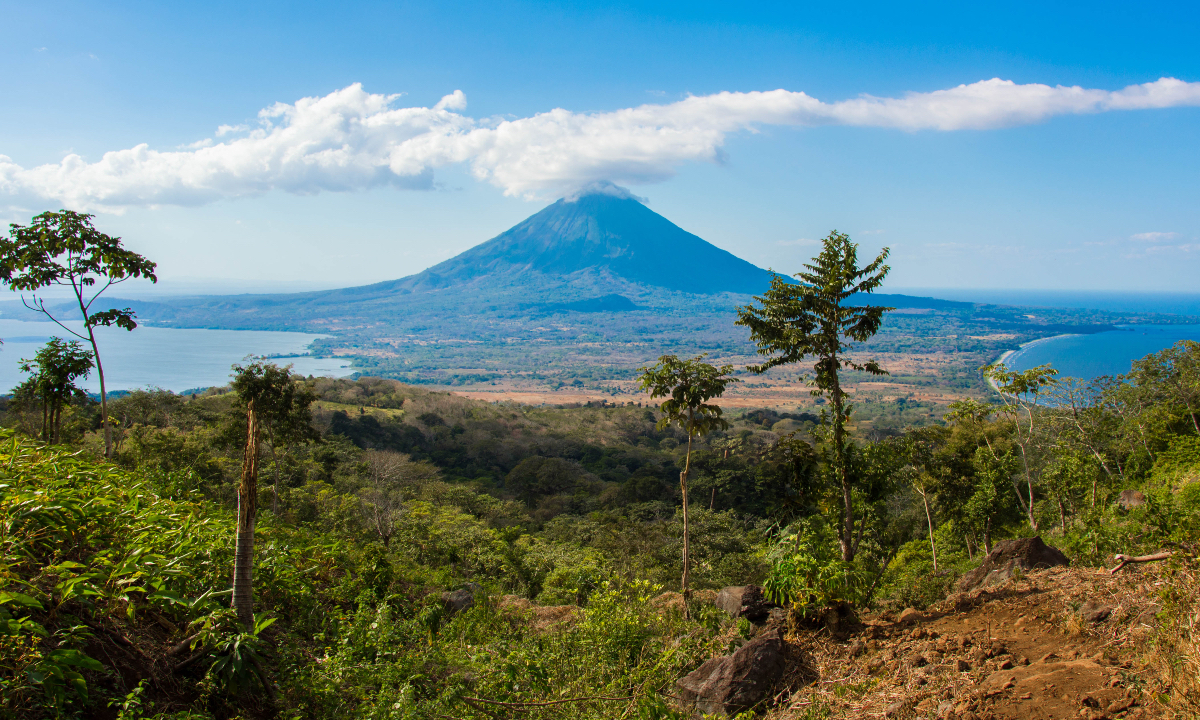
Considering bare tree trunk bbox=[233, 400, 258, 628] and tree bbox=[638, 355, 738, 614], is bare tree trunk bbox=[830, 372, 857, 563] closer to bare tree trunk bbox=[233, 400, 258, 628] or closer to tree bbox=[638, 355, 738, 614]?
tree bbox=[638, 355, 738, 614]

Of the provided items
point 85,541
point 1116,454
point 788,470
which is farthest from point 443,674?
point 1116,454

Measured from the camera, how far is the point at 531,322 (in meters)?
175

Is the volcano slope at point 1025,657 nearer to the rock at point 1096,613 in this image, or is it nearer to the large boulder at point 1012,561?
the rock at point 1096,613

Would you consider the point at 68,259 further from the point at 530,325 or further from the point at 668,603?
the point at 530,325

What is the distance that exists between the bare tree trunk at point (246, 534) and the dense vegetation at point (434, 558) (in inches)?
4.9

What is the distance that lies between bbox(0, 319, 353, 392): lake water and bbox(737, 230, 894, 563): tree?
4831cm

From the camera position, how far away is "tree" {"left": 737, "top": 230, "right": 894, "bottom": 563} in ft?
26.8

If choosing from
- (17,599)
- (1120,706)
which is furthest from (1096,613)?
(17,599)

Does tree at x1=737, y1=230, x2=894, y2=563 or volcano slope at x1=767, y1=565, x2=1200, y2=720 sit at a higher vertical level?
tree at x1=737, y1=230, x2=894, y2=563

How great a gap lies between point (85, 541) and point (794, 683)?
17.7 ft

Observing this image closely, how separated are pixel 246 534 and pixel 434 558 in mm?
8948

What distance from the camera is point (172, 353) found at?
10025cm

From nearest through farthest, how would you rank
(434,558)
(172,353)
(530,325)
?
(434,558)
(172,353)
(530,325)

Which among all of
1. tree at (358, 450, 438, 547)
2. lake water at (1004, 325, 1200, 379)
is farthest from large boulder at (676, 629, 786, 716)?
lake water at (1004, 325, 1200, 379)
